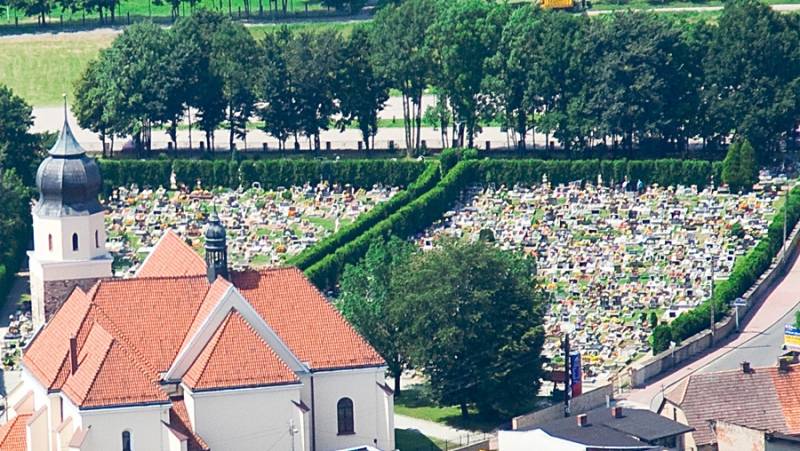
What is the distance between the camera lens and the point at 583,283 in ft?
568

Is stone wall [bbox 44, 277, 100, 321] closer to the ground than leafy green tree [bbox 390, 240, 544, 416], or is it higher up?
higher up

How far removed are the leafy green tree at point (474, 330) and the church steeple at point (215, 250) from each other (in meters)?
13.0

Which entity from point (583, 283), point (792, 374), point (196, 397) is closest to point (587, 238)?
point (583, 283)

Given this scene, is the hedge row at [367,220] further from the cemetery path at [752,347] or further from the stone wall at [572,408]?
the stone wall at [572,408]

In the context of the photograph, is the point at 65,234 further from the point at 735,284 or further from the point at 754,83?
the point at 754,83

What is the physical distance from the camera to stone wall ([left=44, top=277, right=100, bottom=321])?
5758 inches

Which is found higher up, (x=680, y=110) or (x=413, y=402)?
(x=680, y=110)

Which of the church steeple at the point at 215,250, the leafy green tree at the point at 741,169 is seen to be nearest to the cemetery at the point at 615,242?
the leafy green tree at the point at 741,169

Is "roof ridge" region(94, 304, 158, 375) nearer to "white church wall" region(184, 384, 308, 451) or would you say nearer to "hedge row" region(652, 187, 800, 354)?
"white church wall" region(184, 384, 308, 451)

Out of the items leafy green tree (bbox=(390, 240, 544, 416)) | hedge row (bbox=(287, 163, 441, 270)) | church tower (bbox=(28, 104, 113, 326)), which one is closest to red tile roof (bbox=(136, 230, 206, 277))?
church tower (bbox=(28, 104, 113, 326))

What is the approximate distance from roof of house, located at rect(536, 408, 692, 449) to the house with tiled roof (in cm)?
156

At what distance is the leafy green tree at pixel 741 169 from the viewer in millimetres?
191375

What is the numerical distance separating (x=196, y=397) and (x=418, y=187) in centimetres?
6026

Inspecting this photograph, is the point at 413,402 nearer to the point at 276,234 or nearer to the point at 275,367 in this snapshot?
the point at 275,367
